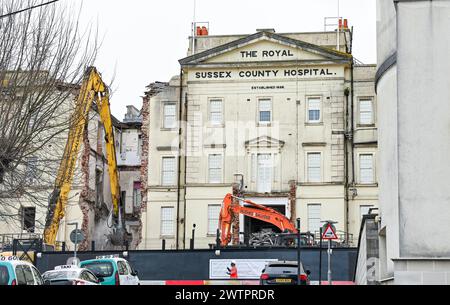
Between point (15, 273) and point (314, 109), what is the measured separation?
122 feet

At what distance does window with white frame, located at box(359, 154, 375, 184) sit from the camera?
50750mm

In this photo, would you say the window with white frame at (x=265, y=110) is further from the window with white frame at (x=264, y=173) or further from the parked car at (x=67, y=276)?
the parked car at (x=67, y=276)

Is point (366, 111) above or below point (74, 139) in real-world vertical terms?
above

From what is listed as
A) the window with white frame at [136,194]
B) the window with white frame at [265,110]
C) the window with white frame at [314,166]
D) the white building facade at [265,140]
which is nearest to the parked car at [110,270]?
the white building facade at [265,140]

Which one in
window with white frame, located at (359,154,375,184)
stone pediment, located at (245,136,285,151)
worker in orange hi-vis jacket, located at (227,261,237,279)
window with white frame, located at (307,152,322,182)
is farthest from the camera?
stone pediment, located at (245,136,285,151)

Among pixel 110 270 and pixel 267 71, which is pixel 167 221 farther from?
pixel 110 270

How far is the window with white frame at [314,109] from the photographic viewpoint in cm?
5178

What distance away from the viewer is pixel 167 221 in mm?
52031

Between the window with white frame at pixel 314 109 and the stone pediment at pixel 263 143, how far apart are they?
2529 mm

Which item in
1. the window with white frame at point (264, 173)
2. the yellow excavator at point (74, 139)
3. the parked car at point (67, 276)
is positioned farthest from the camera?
the window with white frame at point (264, 173)

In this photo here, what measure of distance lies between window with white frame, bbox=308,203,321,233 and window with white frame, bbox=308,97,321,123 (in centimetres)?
556

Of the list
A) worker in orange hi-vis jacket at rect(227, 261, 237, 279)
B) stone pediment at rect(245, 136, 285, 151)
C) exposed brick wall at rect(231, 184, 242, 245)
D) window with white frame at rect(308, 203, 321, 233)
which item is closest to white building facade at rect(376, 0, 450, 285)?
worker in orange hi-vis jacket at rect(227, 261, 237, 279)

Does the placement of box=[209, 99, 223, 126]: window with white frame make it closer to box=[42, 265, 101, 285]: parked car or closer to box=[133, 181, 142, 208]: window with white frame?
box=[133, 181, 142, 208]: window with white frame

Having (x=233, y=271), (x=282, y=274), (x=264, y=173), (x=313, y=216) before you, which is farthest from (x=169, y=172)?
(x=282, y=274)
